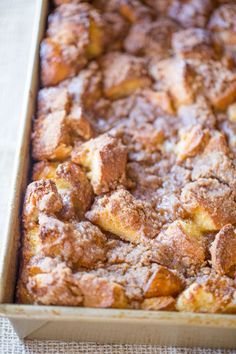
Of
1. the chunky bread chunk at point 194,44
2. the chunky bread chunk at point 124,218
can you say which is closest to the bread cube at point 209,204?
the chunky bread chunk at point 124,218

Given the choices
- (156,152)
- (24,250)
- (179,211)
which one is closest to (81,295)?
(24,250)

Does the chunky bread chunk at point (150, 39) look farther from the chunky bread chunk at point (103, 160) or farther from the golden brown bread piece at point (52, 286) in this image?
the golden brown bread piece at point (52, 286)

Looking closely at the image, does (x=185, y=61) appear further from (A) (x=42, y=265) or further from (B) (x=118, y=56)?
(A) (x=42, y=265)

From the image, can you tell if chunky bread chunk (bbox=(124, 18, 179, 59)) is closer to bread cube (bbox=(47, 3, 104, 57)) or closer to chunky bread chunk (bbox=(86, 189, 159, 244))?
bread cube (bbox=(47, 3, 104, 57))

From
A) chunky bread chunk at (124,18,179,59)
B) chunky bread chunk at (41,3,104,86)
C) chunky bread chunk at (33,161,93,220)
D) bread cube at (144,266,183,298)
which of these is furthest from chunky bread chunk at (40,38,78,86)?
bread cube at (144,266,183,298)

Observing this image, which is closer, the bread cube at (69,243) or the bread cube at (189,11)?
the bread cube at (69,243)

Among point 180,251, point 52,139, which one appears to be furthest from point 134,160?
point 180,251

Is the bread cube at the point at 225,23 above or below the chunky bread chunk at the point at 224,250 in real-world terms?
above
